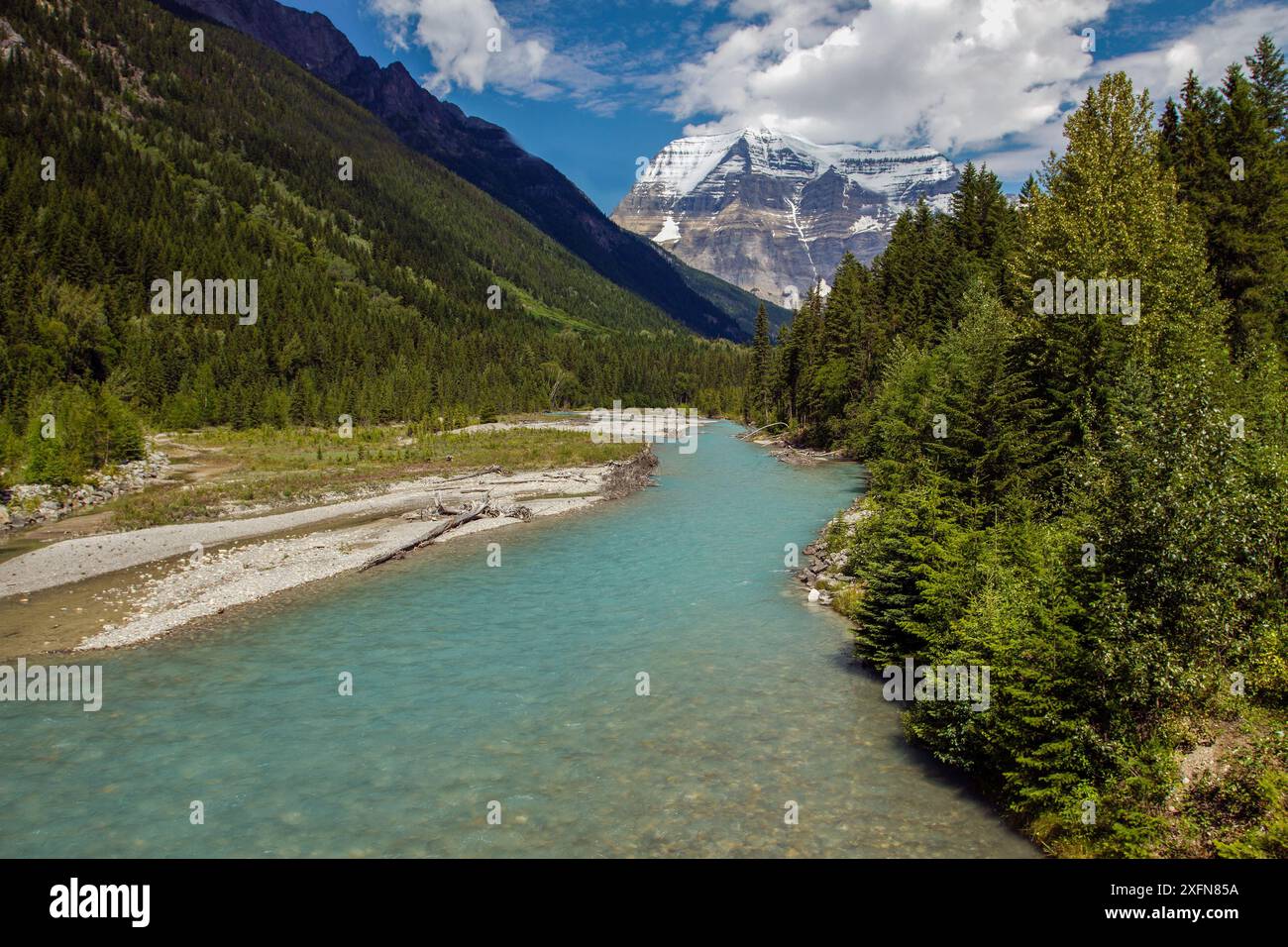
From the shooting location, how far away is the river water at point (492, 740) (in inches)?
483

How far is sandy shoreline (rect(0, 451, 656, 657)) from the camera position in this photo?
23.8 m

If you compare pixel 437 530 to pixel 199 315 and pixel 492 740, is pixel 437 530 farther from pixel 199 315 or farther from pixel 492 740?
pixel 199 315

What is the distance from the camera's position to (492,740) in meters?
15.8

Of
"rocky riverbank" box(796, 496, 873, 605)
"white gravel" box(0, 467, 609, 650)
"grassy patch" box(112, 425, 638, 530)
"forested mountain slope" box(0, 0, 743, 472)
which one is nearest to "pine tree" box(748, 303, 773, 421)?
"grassy patch" box(112, 425, 638, 530)

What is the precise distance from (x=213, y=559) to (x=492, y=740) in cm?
2244

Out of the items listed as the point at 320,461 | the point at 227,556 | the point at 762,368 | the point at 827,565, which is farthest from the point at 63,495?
the point at 762,368

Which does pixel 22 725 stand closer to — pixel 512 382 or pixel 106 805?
pixel 106 805

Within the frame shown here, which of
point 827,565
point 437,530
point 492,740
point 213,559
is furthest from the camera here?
point 437,530

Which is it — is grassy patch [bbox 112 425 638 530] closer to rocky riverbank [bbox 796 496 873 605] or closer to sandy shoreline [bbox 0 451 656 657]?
Result: sandy shoreline [bbox 0 451 656 657]

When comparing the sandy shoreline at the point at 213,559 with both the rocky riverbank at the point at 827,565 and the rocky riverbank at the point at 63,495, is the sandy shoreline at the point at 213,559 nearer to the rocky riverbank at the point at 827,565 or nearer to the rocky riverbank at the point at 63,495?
the rocky riverbank at the point at 63,495

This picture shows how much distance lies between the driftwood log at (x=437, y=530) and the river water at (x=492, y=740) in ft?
12.5

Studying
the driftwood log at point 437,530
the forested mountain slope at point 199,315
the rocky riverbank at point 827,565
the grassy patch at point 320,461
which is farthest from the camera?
the forested mountain slope at point 199,315

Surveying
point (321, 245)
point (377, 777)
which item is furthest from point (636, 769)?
point (321, 245)

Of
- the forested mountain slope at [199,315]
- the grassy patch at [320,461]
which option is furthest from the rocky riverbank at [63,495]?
the forested mountain slope at [199,315]
